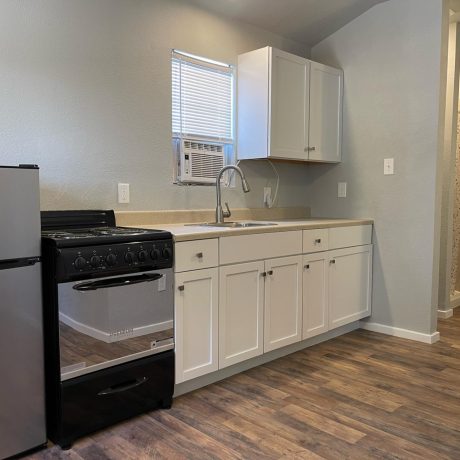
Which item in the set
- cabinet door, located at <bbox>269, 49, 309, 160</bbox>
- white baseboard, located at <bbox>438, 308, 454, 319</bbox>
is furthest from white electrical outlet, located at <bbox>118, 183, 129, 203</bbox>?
white baseboard, located at <bbox>438, 308, 454, 319</bbox>

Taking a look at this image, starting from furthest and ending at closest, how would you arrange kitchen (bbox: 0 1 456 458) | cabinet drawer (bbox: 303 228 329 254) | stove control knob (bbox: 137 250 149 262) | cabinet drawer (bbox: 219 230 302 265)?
cabinet drawer (bbox: 303 228 329 254) → cabinet drawer (bbox: 219 230 302 265) → kitchen (bbox: 0 1 456 458) → stove control knob (bbox: 137 250 149 262)

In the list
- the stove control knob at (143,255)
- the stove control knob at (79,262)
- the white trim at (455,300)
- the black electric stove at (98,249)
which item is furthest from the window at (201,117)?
the white trim at (455,300)

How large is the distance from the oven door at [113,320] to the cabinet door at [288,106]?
1455 millimetres

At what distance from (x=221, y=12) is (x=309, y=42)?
0.92 metres

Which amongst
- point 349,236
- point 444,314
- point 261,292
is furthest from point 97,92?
point 444,314

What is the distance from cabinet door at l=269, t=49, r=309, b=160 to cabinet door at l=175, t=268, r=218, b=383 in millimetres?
1209

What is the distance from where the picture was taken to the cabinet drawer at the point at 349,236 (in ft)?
10.3

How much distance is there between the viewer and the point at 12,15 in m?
2.19

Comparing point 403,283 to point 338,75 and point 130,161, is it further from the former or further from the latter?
point 130,161

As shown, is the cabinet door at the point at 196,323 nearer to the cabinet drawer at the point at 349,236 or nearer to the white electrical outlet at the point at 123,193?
the white electrical outlet at the point at 123,193

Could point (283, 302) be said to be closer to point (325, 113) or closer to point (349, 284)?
point (349, 284)

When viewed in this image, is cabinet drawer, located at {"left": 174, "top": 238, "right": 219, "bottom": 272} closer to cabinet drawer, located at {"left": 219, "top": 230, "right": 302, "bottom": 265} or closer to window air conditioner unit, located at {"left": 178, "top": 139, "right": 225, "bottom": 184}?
cabinet drawer, located at {"left": 219, "top": 230, "right": 302, "bottom": 265}

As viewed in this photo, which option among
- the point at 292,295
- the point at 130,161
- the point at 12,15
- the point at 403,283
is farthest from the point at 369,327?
the point at 12,15

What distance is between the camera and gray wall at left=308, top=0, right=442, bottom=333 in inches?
124
